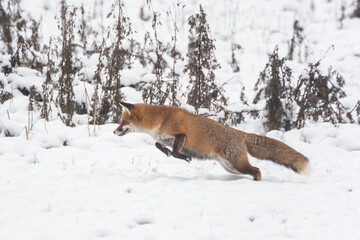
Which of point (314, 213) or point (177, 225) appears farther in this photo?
point (314, 213)

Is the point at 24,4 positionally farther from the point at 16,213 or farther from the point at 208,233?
the point at 208,233

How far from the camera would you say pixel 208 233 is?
3.31 m

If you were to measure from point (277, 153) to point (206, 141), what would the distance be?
999 mm

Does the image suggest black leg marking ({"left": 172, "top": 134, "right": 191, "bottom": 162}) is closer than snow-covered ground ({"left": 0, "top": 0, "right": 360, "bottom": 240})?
No

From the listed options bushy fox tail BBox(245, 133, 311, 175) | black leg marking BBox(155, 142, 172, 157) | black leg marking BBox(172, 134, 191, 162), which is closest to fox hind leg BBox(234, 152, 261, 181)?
bushy fox tail BBox(245, 133, 311, 175)

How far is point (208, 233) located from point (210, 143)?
1.89 meters

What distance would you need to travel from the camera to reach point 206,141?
199 inches

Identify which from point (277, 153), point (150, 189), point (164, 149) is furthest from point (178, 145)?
point (277, 153)

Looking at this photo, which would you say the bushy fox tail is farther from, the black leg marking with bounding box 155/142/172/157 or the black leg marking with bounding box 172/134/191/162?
the black leg marking with bounding box 155/142/172/157

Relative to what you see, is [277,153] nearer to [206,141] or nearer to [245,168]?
[245,168]

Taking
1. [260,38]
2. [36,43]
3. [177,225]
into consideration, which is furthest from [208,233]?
[260,38]

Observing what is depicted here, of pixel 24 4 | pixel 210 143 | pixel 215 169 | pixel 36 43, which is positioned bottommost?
pixel 215 169

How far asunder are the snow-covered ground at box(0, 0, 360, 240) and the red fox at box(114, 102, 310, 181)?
26 centimetres

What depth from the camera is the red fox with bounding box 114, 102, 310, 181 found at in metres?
5.02
